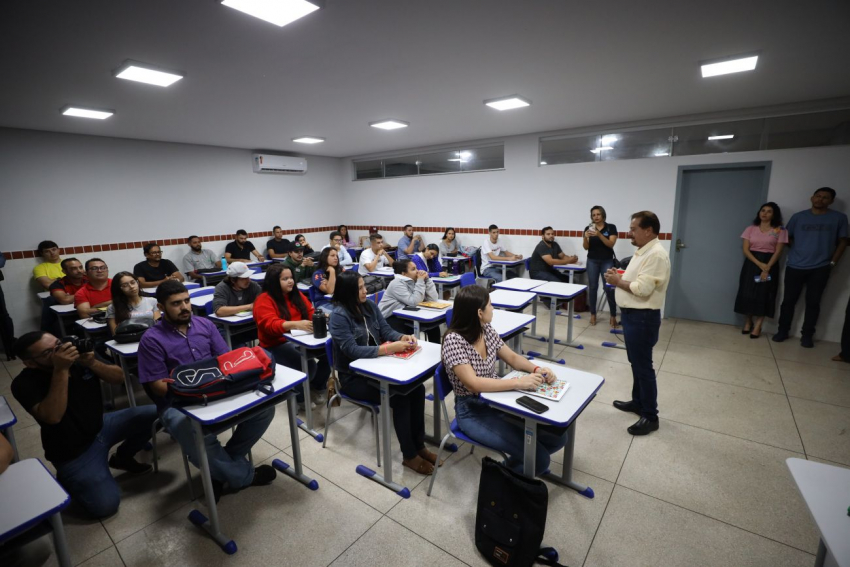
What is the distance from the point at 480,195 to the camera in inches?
306

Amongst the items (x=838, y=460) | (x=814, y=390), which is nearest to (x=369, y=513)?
(x=838, y=460)

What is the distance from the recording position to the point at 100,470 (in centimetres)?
236

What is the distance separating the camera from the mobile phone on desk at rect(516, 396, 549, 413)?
193 cm

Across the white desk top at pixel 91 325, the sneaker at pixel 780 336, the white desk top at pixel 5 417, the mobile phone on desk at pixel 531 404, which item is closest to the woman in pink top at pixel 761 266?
the sneaker at pixel 780 336

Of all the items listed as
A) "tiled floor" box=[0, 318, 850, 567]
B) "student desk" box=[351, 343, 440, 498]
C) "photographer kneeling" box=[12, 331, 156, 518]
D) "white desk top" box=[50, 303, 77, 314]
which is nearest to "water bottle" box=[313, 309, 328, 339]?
"student desk" box=[351, 343, 440, 498]

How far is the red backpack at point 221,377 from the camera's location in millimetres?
2016

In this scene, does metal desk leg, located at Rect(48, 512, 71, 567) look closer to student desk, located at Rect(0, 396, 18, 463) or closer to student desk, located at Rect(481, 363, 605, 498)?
student desk, located at Rect(0, 396, 18, 463)

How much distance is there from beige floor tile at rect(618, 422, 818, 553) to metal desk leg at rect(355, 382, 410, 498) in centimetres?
147

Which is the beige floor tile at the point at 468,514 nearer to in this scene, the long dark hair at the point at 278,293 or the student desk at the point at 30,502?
the student desk at the point at 30,502

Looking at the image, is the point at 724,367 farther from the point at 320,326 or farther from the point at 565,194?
the point at 320,326

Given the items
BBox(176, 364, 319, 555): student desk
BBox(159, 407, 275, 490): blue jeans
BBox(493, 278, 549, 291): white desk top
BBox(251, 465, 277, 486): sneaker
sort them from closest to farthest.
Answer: BBox(176, 364, 319, 555): student desk
BBox(159, 407, 275, 490): blue jeans
BBox(251, 465, 277, 486): sneaker
BBox(493, 278, 549, 291): white desk top

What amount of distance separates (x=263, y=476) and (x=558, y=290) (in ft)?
11.7

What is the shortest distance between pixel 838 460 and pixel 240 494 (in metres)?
4.10

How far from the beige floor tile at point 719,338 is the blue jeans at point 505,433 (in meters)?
3.88
